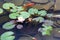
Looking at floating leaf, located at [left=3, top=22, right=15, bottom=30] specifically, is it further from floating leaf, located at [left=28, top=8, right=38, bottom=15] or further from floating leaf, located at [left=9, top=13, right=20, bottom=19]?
floating leaf, located at [left=28, top=8, right=38, bottom=15]

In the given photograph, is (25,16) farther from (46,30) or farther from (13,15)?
(46,30)

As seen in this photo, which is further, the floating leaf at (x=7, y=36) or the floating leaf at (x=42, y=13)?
the floating leaf at (x=42, y=13)

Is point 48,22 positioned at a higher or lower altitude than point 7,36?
higher

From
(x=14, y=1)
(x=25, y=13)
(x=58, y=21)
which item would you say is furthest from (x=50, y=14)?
(x=14, y=1)

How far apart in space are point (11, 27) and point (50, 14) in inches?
19.5

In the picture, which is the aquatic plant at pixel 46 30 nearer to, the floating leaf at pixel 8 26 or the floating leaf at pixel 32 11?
the floating leaf at pixel 32 11

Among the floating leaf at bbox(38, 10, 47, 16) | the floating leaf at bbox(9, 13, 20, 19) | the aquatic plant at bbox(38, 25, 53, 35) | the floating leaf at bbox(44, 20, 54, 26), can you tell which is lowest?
the aquatic plant at bbox(38, 25, 53, 35)

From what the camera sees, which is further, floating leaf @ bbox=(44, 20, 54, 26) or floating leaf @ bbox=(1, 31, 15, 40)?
floating leaf @ bbox=(44, 20, 54, 26)

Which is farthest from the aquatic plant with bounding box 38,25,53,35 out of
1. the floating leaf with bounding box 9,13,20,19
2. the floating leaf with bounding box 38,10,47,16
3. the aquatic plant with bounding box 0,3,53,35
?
the floating leaf with bounding box 9,13,20,19

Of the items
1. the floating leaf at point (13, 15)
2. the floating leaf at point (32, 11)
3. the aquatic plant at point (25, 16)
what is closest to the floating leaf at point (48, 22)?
the aquatic plant at point (25, 16)

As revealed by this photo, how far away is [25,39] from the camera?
2311 mm

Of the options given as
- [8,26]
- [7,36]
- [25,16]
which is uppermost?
[25,16]

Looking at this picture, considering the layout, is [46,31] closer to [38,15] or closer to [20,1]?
[38,15]


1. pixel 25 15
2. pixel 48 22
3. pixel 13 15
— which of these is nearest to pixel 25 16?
pixel 25 15
